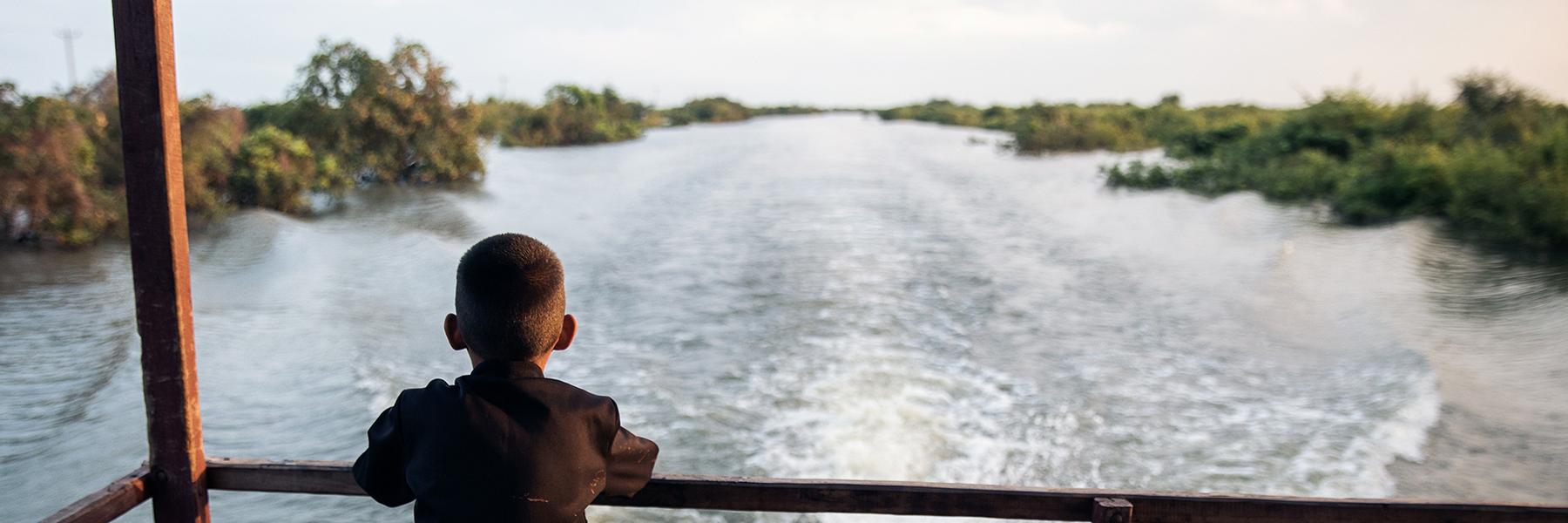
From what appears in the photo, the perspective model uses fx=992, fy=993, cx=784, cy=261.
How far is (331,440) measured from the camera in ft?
17.1

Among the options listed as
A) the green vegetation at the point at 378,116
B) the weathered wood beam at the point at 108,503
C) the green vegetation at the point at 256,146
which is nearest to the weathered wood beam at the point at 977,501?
the weathered wood beam at the point at 108,503

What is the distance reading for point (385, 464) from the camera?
1.64 metres

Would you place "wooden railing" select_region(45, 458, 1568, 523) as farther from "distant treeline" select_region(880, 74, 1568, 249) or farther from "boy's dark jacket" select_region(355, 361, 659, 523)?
"distant treeline" select_region(880, 74, 1568, 249)

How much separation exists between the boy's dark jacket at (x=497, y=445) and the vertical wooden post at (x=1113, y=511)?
1.06 m

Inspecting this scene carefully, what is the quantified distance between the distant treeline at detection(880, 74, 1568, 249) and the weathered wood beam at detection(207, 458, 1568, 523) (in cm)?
857

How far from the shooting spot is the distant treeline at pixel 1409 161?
30.9ft

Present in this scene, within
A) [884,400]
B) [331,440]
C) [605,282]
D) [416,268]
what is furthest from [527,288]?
[416,268]

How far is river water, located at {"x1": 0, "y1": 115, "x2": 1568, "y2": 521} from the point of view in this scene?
514cm

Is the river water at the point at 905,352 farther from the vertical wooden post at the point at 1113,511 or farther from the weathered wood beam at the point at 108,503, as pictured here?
the vertical wooden post at the point at 1113,511

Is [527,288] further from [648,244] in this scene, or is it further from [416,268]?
[648,244]

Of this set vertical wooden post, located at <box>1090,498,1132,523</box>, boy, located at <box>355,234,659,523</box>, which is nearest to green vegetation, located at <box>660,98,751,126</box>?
vertical wooden post, located at <box>1090,498,1132,523</box>

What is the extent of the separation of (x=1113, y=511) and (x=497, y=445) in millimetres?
1252

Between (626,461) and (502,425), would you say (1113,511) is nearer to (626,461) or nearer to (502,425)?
(626,461)

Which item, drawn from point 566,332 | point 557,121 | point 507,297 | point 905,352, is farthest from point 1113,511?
point 557,121
